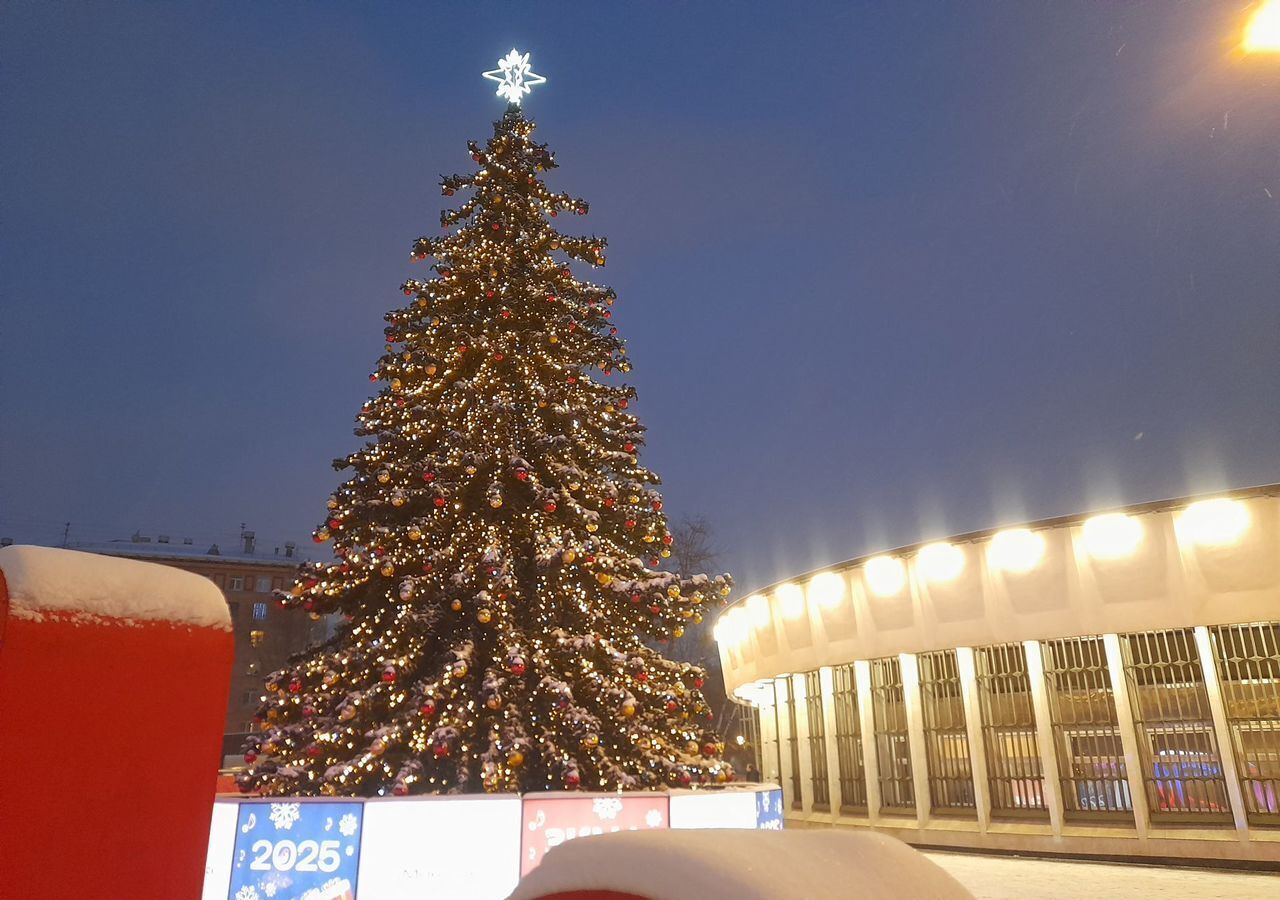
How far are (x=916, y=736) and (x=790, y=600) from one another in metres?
4.00

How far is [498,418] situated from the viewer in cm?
1206

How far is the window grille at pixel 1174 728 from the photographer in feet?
40.1

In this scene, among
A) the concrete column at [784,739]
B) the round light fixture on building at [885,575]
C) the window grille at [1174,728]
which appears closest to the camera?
the window grille at [1174,728]

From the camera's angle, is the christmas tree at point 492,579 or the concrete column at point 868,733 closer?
the christmas tree at point 492,579

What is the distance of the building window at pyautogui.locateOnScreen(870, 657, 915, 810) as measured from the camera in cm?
1585

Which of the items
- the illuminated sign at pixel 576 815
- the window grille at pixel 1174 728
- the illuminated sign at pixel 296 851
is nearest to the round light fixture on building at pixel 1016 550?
the window grille at pixel 1174 728

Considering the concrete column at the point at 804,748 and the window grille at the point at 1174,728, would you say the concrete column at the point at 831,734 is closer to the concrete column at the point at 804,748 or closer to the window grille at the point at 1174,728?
the concrete column at the point at 804,748

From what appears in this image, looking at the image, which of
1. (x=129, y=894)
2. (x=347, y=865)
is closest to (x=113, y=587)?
(x=129, y=894)

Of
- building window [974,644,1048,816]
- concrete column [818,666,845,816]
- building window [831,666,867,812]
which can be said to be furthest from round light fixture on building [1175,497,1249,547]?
→ concrete column [818,666,845,816]

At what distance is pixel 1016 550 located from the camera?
13.8 metres

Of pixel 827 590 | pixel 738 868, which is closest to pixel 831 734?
pixel 827 590

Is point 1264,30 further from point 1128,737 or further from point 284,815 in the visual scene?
point 1128,737

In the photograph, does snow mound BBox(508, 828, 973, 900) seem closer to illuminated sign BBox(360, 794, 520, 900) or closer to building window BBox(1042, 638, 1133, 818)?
illuminated sign BBox(360, 794, 520, 900)

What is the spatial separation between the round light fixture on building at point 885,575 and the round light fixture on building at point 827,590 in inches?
32.7
